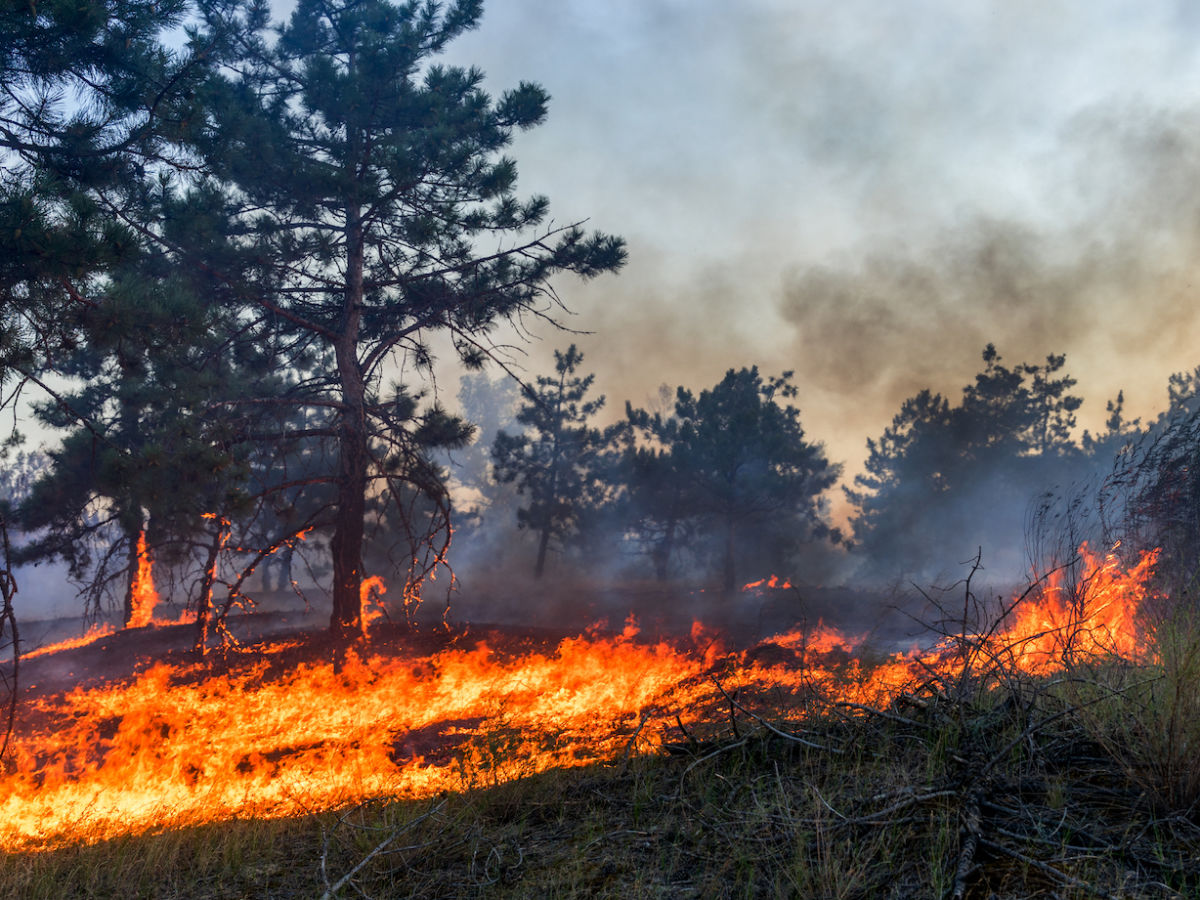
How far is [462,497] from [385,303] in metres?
64.1

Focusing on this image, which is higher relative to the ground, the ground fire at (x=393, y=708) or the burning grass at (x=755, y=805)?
the burning grass at (x=755, y=805)

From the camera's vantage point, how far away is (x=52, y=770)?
795cm

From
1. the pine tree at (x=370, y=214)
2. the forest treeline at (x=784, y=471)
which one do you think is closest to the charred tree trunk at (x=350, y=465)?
the pine tree at (x=370, y=214)

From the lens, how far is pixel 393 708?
9.84m

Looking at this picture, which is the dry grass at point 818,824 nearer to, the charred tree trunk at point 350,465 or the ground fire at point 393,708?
the ground fire at point 393,708

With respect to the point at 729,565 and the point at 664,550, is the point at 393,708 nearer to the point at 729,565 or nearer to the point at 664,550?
the point at 729,565

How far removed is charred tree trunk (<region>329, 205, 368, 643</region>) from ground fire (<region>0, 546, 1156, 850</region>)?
840mm

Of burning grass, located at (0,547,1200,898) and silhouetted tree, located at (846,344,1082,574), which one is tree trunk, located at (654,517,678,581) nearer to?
silhouetted tree, located at (846,344,1082,574)

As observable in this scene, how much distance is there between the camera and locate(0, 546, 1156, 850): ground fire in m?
5.64

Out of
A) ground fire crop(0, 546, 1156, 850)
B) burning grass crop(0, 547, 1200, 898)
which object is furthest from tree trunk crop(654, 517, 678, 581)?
burning grass crop(0, 547, 1200, 898)

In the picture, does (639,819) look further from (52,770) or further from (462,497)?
(462,497)

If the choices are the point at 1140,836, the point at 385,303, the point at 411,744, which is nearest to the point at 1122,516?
the point at 1140,836

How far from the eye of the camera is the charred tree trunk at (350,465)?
41.0 ft

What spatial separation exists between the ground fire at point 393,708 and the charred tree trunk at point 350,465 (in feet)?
2.76
